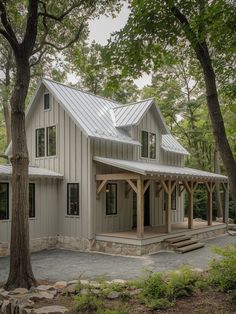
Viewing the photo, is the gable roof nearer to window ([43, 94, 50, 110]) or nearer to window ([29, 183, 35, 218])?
window ([43, 94, 50, 110])

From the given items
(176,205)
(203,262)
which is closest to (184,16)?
(203,262)

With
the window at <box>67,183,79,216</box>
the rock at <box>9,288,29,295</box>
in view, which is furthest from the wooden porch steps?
the rock at <box>9,288,29,295</box>

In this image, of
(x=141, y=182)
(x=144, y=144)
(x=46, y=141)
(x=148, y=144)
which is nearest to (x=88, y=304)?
(x=141, y=182)

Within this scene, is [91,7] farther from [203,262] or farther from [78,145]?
[203,262]

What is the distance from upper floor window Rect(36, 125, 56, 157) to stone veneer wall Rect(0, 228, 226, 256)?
3756 millimetres

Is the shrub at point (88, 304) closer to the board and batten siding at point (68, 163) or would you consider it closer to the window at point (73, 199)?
the board and batten siding at point (68, 163)

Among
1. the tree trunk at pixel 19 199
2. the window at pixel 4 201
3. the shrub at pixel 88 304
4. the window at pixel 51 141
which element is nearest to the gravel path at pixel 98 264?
the tree trunk at pixel 19 199

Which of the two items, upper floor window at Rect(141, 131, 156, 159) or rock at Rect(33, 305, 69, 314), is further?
upper floor window at Rect(141, 131, 156, 159)

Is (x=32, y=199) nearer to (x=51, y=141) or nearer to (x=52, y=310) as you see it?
(x=51, y=141)

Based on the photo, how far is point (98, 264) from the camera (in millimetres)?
11164

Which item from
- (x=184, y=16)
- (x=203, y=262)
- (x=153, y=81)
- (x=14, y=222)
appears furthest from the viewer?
(x=153, y=81)

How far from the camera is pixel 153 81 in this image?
1038 inches

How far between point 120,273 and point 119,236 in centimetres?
339

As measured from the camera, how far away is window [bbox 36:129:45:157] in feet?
53.0
